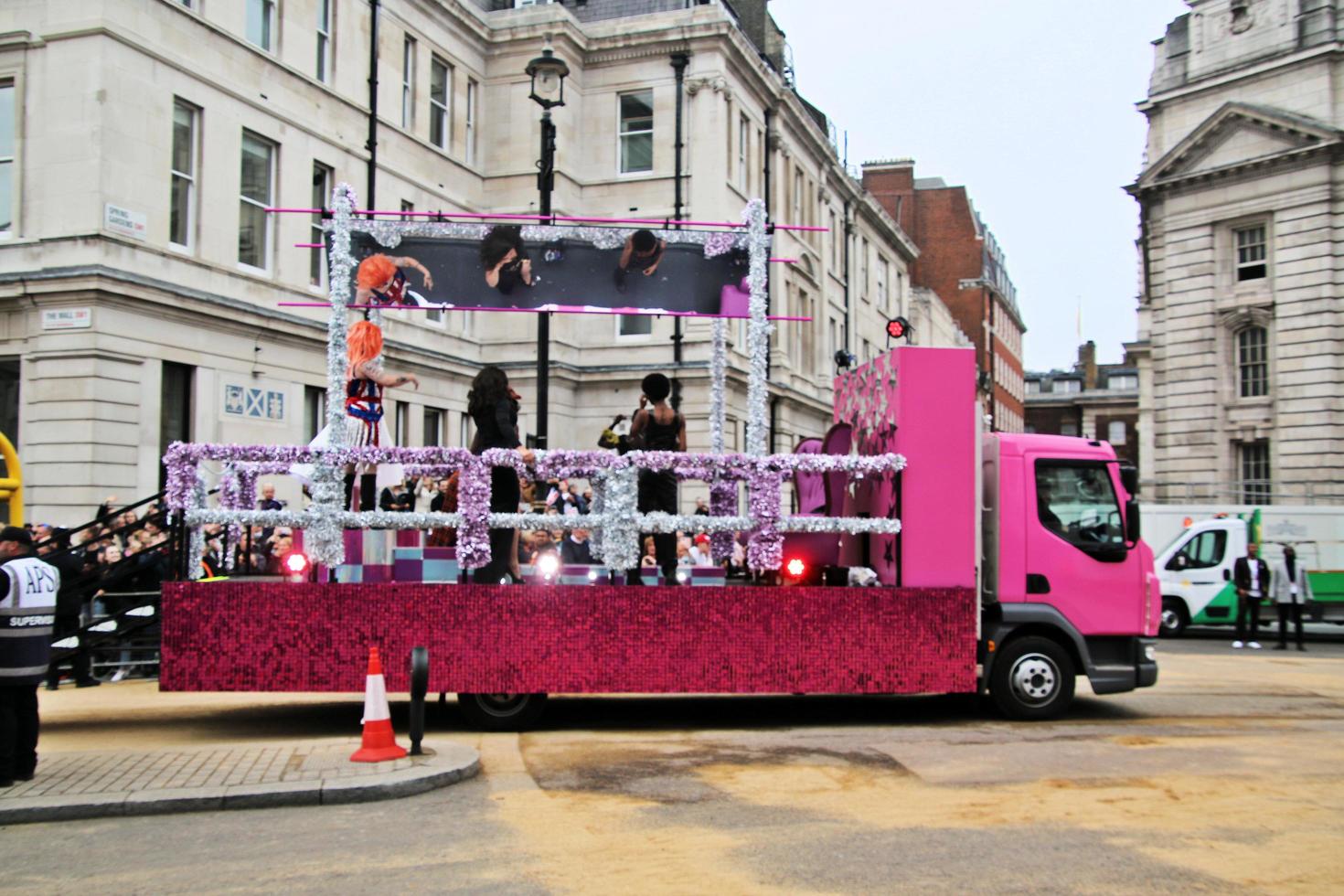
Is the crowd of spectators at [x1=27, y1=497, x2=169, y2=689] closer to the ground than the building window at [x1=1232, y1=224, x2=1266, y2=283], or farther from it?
closer to the ground

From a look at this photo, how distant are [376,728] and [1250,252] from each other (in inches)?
1597

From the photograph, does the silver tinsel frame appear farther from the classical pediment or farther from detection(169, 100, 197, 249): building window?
the classical pediment

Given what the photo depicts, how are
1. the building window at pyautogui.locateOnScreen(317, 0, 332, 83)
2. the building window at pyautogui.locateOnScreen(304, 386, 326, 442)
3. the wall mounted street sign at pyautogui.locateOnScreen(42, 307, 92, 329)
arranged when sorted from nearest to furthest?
the wall mounted street sign at pyautogui.locateOnScreen(42, 307, 92, 329) < the building window at pyautogui.locateOnScreen(304, 386, 326, 442) < the building window at pyautogui.locateOnScreen(317, 0, 332, 83)

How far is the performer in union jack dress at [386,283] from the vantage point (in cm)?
1020

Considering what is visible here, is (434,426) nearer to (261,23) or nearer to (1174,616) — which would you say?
(261,23)

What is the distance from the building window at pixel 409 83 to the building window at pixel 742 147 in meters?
10.5

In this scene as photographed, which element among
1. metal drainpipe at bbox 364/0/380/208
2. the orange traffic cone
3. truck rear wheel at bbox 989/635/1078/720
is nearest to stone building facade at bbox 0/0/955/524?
metal drainpipe at bbox 364/0/380/208

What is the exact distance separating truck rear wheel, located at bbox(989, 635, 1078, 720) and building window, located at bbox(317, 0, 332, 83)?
21.8 metres

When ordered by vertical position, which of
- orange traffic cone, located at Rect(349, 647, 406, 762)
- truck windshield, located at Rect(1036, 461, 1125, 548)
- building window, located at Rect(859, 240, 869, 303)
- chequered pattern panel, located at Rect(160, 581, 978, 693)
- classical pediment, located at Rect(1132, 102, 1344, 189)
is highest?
classical pediment, located at Rect(1132, 102, 1344, 189)

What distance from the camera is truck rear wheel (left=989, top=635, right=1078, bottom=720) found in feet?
35.0

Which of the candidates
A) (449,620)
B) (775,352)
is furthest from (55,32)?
(775,352)

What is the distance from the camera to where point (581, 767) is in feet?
28.7

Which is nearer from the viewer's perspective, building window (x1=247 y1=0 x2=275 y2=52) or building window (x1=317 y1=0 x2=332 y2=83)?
building window (x1=247 y1=0 x2=275 y2=52)

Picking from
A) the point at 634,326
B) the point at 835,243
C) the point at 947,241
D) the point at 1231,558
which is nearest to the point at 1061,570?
the point at 1231,558
